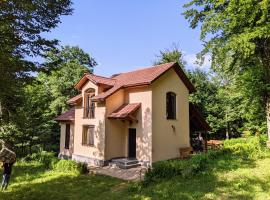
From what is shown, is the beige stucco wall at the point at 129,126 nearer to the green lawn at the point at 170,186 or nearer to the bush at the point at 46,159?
the green lawn at the point at 170,186

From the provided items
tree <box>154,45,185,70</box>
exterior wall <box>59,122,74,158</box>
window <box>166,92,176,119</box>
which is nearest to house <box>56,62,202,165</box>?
window <box>166,92,176,119</box>

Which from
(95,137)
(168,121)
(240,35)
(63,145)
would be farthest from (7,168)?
(240,35)

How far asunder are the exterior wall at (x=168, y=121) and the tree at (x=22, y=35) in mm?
8259

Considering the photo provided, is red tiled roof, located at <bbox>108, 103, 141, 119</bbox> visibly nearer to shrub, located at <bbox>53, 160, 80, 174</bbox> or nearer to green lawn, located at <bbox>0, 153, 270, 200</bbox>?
shrub, located at <bbox>53, 160, 80, 174</bbox>

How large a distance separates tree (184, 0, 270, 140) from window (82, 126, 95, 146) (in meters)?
11.1

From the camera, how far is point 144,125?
16578 mm

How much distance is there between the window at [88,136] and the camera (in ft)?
62.4

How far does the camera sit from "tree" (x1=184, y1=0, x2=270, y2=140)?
14406mm

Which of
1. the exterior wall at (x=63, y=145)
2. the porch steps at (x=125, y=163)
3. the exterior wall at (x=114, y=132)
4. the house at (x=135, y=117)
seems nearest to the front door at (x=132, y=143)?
the house at (x=135, y=117)

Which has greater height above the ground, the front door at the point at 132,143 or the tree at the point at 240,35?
the tree at the point at 240,35

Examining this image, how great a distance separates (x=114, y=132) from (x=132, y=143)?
5.51ft

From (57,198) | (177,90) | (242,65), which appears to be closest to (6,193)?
(57,198)

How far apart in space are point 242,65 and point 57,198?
Answer: 18.1 meters

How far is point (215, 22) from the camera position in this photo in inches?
622
